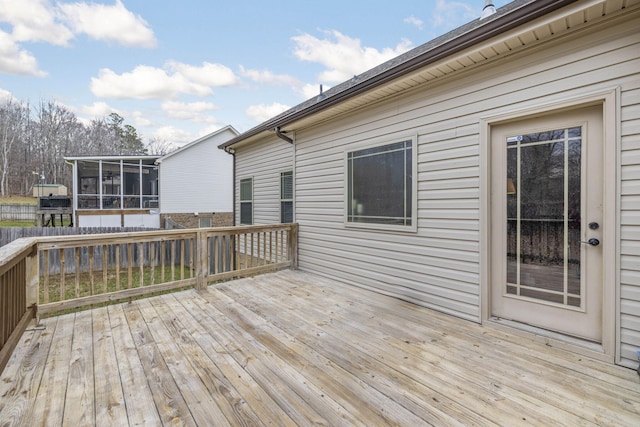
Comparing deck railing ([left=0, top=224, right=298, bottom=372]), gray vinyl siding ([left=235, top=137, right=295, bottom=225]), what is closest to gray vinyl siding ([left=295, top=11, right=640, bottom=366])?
gray vinyl siding ([left=235, top=137, right=295, bottom=225])

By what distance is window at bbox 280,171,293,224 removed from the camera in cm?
597

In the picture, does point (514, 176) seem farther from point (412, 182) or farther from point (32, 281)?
point (32, 281)

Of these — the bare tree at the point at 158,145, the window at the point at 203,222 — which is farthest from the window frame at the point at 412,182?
the bare tree at the point at 158,145

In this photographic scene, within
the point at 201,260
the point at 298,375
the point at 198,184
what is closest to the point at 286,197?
the point at 201,260

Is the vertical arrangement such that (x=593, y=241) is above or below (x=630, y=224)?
below

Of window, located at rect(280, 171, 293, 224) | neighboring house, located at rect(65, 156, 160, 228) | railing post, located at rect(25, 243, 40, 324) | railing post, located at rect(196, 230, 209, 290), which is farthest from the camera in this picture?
neighboring house, located at rect(65, 156, 160, 228)

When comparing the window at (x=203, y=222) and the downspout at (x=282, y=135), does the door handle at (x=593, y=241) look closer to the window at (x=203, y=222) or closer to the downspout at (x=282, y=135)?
the downspout at (x=282, y=135)

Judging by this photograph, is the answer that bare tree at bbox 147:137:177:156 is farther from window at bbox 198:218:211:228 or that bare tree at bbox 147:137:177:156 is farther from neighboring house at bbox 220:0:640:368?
neighboring house at bbox 220:0:640:368

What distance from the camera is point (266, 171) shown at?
666cm

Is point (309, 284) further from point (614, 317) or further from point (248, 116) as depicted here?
point (248, 116)

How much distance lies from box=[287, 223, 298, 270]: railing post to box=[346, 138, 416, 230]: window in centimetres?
137

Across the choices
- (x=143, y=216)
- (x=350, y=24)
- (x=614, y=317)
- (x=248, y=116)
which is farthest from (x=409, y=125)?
(x=248, y=116)

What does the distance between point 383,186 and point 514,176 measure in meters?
1.55

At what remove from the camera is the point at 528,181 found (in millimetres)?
2666
